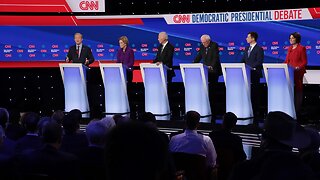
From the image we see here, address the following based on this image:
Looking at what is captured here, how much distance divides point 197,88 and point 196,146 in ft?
14.1

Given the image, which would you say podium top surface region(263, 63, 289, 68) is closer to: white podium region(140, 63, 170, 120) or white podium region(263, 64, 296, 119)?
white podium region(263, 64, 296, 119)

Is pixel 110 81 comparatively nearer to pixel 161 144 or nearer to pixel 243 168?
pixel 243 168

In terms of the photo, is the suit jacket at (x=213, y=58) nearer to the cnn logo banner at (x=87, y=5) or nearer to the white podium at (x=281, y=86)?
the white podium at (x=281, y=86)

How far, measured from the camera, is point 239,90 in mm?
9477

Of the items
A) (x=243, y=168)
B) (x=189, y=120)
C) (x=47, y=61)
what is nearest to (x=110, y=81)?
(x=47, y=61)

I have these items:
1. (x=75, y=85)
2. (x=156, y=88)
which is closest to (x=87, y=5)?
(x=75, y=85)

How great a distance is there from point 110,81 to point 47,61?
10.8 feet

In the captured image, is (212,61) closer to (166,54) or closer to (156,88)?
(166,54)

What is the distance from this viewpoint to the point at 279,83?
916 cm

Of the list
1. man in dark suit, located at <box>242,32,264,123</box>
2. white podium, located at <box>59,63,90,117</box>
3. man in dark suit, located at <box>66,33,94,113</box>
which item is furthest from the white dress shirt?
man in dark suit, located at <box>66,33,94,113</box>

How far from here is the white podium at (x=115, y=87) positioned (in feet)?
33.4

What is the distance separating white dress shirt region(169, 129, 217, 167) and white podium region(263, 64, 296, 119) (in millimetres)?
3788

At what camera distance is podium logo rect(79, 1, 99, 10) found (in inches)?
518

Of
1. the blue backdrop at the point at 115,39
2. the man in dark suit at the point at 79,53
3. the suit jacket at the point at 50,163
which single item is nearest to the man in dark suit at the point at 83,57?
the man in dark suit at the point at 79,53
